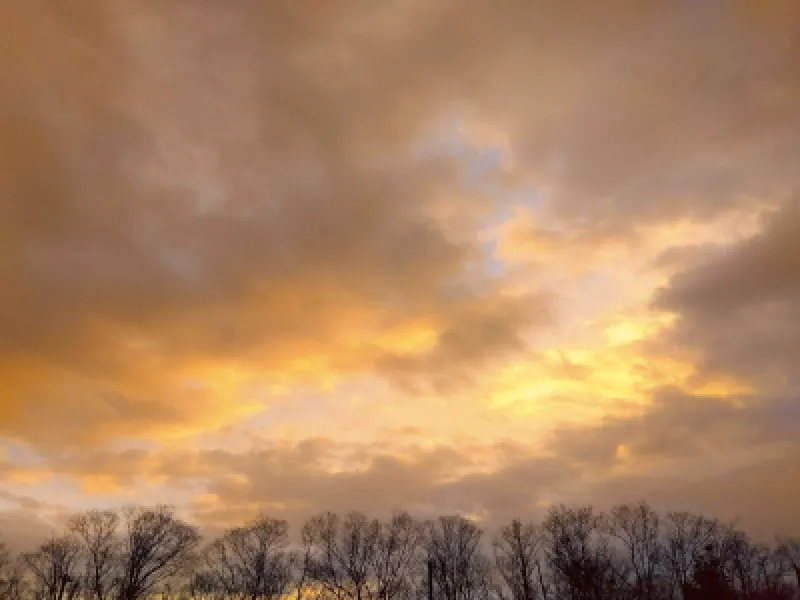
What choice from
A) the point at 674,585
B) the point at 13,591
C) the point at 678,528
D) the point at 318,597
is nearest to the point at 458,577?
the point at 318,597

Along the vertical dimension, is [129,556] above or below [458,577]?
above

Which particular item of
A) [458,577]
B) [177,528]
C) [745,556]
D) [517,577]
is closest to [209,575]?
[177,528]

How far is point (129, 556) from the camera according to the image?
78.5 metres

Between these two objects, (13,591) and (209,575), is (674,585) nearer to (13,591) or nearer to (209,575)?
(209,575)

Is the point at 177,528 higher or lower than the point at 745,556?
higher

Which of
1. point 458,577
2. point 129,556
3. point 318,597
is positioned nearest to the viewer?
point 129,556

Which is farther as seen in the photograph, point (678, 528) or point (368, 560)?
point (678, 528)

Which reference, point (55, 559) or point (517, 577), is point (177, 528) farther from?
point (517, 577)

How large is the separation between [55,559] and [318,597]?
35677 mm

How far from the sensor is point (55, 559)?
83438 mm

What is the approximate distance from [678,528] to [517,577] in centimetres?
2837

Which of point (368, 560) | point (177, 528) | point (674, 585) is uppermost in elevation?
point (177, 528)

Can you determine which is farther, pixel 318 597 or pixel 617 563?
pixel 617 563

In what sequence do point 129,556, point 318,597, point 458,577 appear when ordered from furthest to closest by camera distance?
point 458,577
point 318,597
point 129,556
